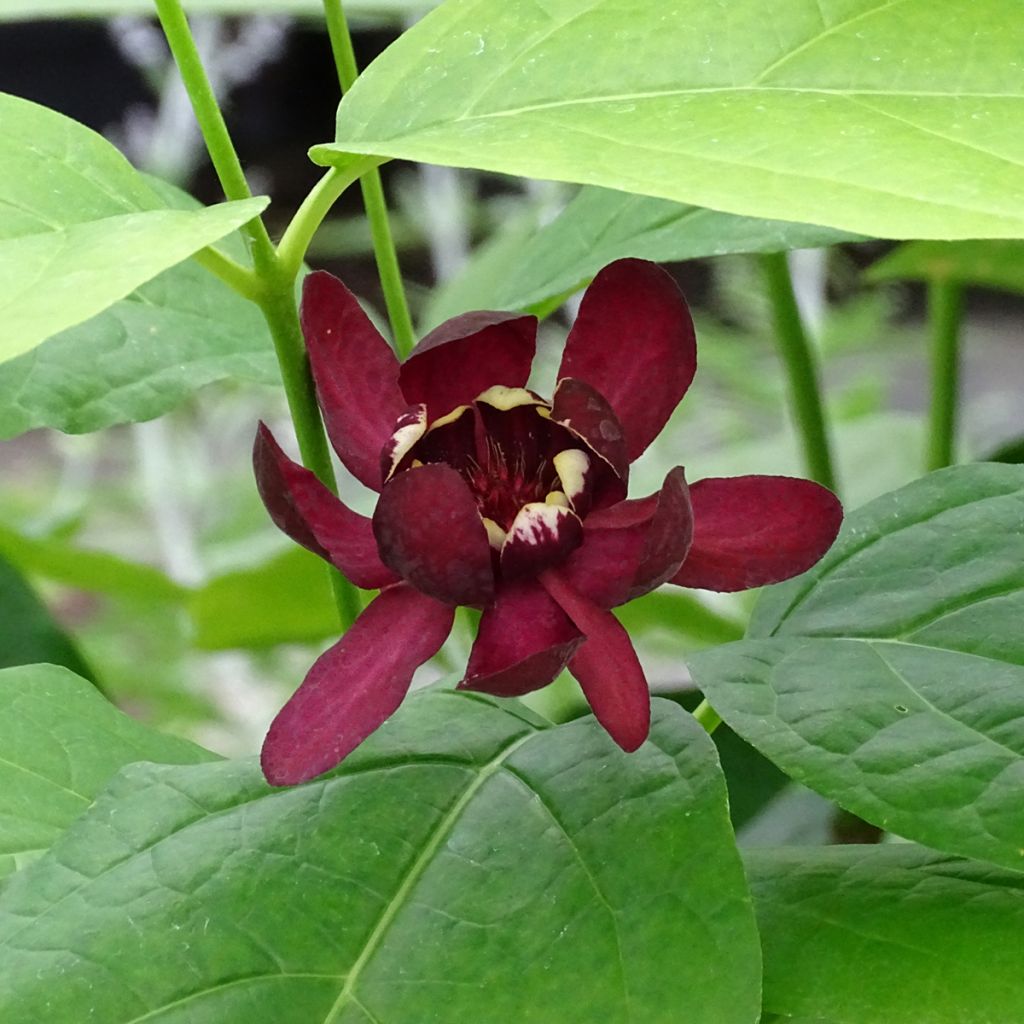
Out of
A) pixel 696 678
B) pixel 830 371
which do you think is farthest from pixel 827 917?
pixel 830 371

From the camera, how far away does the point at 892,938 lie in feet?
1.11

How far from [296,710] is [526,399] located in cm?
11

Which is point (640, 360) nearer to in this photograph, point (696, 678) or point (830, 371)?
point (696, 678)

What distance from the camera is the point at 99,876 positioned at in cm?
32

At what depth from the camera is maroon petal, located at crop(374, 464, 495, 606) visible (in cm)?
31

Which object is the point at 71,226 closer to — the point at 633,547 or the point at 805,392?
the point at 633,547

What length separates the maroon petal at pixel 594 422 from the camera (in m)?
0.35

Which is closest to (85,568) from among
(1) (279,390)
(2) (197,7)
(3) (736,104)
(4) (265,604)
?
(4) (265,604)

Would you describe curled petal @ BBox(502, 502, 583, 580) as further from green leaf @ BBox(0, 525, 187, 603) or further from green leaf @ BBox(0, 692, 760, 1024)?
green leaf @ BBox(0, 525, 187, 603)

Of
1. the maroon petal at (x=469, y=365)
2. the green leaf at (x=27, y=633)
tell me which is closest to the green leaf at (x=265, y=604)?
the green leaf at (x=27, y=633)

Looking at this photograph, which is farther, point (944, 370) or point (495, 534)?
point (944, 370)

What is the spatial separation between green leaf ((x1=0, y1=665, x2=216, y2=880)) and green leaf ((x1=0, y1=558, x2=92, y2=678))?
9.7 inches

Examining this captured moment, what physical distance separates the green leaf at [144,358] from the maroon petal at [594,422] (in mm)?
151

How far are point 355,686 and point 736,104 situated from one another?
0.54 feet
